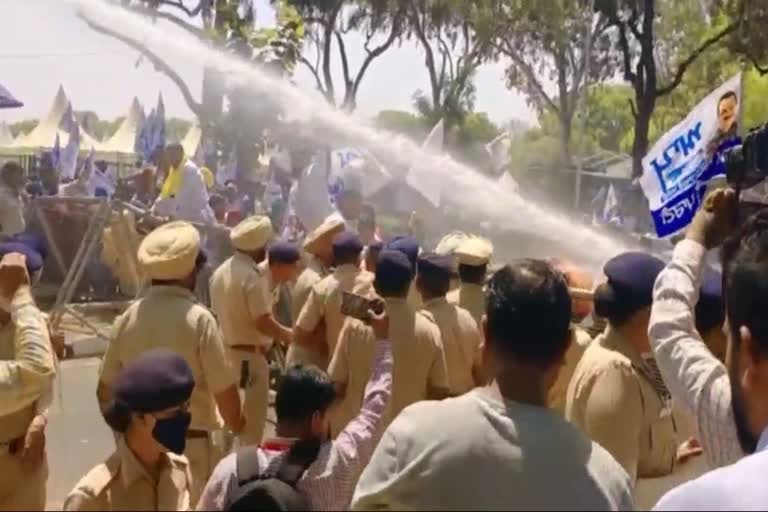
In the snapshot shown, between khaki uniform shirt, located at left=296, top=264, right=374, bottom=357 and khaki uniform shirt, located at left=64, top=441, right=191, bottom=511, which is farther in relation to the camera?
khaki uniform shirt, located at left=296, top=264, right=374, bottom=357

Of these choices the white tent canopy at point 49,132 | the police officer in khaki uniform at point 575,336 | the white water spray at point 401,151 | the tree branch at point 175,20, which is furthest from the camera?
the white tent canopy at point 49,132

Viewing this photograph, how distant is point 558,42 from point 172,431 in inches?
1478

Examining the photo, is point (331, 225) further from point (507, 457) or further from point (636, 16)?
point (636, 16)

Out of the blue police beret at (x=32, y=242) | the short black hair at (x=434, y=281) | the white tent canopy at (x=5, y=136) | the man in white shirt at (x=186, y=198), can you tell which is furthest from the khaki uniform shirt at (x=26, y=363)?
the white tent canopy at (x=5, y=136)

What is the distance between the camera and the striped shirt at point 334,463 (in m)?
3.28

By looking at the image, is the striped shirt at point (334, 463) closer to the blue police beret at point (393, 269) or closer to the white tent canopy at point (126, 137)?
the blue police beret at point (393, 269)

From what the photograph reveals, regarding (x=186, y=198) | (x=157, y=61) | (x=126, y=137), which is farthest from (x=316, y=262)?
(x=126, y=137)

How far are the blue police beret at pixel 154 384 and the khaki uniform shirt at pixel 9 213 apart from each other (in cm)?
822

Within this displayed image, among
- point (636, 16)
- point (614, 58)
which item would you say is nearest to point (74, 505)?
point (636, 16)

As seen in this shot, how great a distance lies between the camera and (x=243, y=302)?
675cm

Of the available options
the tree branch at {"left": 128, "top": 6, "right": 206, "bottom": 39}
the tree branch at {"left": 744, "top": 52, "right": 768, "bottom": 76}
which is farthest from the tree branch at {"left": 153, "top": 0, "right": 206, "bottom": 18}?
the tree branch at {"left": 744, "top": 52, "right": 768, "bottom": 76}

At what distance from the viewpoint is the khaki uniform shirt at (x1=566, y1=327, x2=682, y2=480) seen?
12.4 feet

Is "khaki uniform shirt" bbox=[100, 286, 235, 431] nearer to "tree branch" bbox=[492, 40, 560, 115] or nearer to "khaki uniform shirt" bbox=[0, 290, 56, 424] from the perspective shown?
"khaki uniform shirt" bbox=[0, 290, 56, 424]

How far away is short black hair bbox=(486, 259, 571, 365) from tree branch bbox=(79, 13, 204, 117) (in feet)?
46.6
